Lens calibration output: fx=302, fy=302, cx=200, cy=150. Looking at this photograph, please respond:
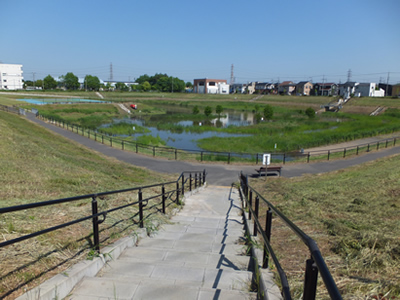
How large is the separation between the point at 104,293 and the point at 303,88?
141 m

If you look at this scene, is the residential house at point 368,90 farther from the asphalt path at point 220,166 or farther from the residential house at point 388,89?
the asphalt path at point 220,166

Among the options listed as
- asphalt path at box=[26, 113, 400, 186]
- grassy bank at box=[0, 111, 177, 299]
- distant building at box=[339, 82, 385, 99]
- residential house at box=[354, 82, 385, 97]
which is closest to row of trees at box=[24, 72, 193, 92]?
distant building at box=[339, 82, 385, 99]

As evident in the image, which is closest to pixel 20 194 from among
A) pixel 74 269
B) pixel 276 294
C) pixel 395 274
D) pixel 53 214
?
pixel 53 214

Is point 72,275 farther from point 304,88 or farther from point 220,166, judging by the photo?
point 304,88

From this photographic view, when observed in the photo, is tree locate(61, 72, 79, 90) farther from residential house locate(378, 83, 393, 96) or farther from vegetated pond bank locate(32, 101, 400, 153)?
residential house locate(378, 83, 393, 96)

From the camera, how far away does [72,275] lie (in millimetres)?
3041

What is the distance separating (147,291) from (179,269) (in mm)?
740

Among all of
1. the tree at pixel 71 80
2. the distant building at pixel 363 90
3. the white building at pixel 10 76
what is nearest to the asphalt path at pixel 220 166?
the distant building at pixel 363 90

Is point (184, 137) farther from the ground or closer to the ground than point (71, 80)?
closer to the ground

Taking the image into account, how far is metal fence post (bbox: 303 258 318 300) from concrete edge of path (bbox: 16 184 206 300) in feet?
7.12

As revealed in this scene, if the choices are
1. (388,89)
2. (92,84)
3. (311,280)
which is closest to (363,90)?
(388,89)

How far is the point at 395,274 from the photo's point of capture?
304 cm

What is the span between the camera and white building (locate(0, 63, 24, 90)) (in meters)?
124

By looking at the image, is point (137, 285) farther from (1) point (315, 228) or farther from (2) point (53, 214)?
(1) point (315, 228)
